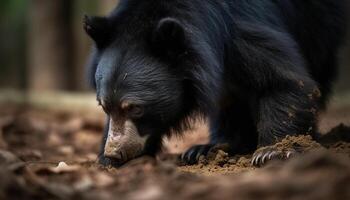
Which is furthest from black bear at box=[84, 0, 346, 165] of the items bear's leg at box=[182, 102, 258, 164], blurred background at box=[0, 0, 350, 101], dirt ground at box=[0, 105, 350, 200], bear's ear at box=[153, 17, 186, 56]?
blurred background at box=[0, 0, 350, 101]

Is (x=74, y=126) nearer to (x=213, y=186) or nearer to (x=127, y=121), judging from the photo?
(x=127, y=121)

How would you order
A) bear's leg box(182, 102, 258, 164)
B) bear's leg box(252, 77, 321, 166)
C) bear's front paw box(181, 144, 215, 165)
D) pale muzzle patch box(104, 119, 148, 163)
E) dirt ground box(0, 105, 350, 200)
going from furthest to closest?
bear's leg box(182, 102, 258, 164), bear's front paw box(181, 144, 215, 165), bear's leg box(252, 77, 321, 166), pale muzzle patch box(104, 119, 148, 163), dirt ground box(0, 105, 350, 200)

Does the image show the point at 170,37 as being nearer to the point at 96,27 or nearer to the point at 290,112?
the point at 96,27

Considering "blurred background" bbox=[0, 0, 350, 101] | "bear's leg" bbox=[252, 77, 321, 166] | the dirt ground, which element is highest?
the dirt ground

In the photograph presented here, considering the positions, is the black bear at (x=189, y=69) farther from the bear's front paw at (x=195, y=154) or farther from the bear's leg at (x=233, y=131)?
the bear's leg at (x=233, y=131)

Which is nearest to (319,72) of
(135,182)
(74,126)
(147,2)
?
(147,2)

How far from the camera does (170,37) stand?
200 inches

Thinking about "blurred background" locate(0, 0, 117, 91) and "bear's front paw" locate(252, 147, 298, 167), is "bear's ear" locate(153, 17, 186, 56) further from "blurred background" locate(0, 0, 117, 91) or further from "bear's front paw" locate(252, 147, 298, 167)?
"blurred background" locate(0, 0, 117, 91)

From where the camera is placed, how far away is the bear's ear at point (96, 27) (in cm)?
535

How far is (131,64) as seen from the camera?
5137mm

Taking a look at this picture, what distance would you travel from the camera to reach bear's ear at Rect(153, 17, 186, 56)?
497cm

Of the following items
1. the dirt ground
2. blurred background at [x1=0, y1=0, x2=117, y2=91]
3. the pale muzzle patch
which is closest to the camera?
the dirt ground

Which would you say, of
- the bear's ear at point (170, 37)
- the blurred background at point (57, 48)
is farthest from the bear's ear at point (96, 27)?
the blurred background at point (57, 48)

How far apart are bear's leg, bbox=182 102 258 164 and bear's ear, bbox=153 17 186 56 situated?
1235 mm
